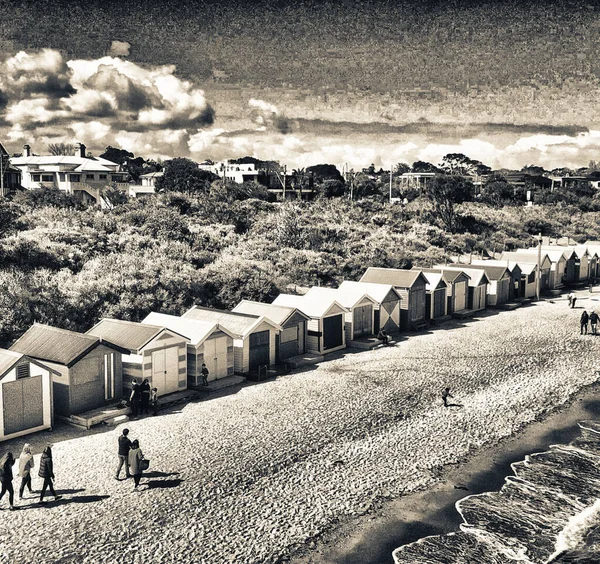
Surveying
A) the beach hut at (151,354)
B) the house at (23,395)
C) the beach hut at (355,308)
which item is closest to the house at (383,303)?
the beach hut at (355,308)

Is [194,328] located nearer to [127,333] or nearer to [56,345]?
[127,333]

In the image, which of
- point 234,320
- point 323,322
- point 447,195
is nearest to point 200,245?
point 323,322

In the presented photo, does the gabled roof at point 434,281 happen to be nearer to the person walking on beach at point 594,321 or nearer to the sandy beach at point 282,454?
the sandy beach at point 282,454

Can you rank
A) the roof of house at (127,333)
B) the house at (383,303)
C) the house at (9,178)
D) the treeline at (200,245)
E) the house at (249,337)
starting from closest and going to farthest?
the roof of house at (127,333)
the house at (249,337)
the house at (383,303)
the treeline at (200,245)
the house at (9,178)

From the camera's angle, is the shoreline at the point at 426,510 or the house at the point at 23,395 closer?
the shoreline at the point at 426,510

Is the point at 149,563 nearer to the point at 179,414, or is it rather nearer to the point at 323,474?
the point at 323,474

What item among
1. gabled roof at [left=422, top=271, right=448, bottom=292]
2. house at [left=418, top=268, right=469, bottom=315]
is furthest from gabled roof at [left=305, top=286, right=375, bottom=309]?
house at [left=418, top=268, right=469, bottom=315]
